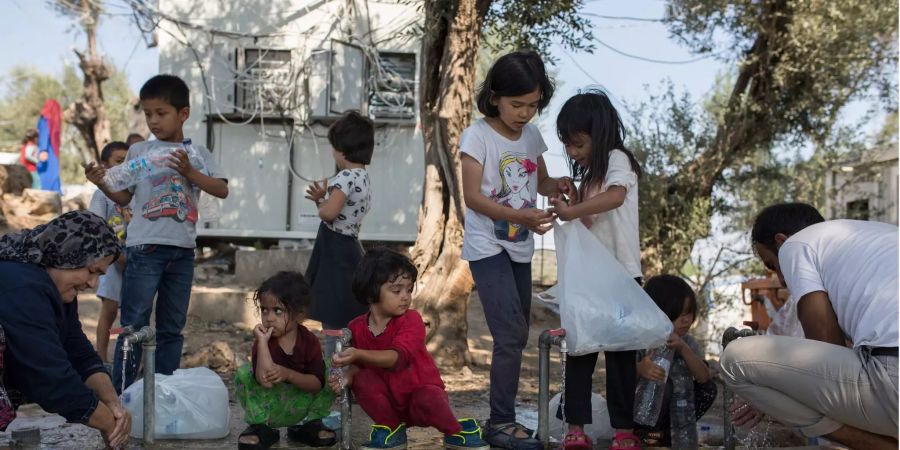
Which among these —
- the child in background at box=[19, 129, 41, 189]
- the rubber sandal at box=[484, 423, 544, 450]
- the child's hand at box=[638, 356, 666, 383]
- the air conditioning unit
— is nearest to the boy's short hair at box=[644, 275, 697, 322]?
the child's hand at box=[638, 356, 666, 383]

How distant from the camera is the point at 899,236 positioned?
345cm

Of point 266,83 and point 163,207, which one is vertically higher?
point 266,83

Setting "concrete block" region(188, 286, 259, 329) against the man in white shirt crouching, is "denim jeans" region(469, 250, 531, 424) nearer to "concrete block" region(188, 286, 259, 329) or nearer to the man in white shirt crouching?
the man in white shirt crouching

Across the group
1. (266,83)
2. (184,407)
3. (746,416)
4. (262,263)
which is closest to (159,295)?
(184,407)

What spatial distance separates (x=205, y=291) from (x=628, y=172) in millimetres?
6073

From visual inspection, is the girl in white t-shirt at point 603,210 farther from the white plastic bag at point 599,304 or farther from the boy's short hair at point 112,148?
the boy's short hair at point 112,148

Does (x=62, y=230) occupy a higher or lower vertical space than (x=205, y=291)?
higher

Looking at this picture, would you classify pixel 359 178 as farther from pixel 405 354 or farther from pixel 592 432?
pixel 592 432

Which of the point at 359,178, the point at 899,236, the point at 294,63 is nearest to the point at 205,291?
the point at 294,63

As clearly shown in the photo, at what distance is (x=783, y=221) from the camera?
3.88 m

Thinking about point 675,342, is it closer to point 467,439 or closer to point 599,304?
point 599,304

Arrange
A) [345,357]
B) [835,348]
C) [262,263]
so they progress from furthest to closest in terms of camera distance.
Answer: [262,263], [345,357], [835,348]

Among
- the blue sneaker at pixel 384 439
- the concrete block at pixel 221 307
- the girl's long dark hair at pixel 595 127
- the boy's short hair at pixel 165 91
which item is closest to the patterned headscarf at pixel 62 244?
the blue sneaker at pixel 384 439

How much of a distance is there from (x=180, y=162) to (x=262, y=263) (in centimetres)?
580
